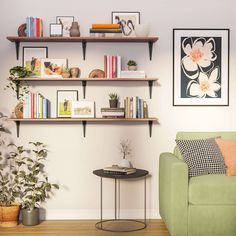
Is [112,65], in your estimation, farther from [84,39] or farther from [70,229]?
[70,229]

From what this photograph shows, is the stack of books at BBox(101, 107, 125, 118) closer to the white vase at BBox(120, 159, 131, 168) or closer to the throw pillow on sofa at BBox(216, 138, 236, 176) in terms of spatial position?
the white vase at BBox(120, 159, 131, 168)

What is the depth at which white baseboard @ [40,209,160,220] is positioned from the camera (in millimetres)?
5652

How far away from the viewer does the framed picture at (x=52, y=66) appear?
5.58 m

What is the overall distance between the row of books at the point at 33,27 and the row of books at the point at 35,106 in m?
0.60

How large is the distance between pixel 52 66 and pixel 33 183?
120cm

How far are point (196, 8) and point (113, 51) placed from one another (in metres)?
0.95

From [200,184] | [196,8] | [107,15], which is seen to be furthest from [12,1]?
[200,184]

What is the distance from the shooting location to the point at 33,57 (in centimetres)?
562

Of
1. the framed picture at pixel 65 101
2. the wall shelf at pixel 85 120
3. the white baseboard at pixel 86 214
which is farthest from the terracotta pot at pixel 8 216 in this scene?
the framed picture at pixel 65 101

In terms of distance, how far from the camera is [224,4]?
5633 millimetres

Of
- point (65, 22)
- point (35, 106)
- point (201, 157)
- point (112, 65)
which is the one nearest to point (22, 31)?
point (65, 22)

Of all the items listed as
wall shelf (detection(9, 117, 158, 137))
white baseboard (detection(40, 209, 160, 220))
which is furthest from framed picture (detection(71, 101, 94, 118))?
white baseboard (detection(40, 209, 160, 220))

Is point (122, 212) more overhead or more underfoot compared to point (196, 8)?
more underfoot

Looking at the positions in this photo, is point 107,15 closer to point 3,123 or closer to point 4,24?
point 4,24
